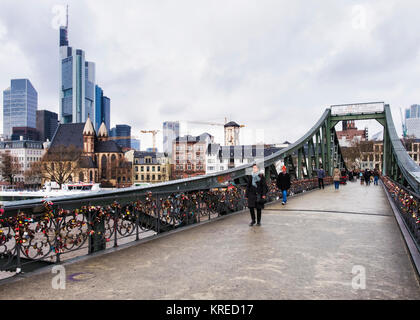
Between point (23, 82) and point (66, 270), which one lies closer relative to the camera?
point (66, 270)

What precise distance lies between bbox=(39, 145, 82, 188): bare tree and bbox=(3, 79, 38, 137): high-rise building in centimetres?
11907

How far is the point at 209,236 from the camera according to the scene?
672cm

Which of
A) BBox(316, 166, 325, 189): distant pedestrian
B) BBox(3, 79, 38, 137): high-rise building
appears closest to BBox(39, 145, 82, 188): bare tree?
BBox(316, 166, 325, 189): distant pedestrian

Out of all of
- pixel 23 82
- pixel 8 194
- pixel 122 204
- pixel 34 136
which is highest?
pixel 23 82

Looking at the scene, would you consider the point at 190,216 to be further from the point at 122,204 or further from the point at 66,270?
the point at 66,270

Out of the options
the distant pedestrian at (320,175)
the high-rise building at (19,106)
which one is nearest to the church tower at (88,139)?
the distant pedestrian at (320,175)

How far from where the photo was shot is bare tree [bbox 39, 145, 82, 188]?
7388 cm

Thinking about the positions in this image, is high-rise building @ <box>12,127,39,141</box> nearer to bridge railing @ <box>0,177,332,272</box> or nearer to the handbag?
bridge railing @ <box>0,177,332,272</box>

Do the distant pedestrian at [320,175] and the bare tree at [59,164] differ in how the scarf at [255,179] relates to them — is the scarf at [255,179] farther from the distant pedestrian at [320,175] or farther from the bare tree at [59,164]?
the bare tree at [59,164]

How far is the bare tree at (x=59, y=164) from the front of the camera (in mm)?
73875
